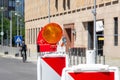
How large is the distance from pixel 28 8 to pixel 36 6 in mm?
8363

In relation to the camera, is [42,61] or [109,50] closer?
[42,61]

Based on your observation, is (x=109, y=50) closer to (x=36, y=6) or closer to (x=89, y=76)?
(x=36, y=6)

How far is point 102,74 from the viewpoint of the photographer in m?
6.25

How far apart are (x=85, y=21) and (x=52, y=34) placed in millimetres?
51562

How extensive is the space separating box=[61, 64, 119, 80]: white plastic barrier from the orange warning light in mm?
3023

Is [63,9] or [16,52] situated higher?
[63,9]

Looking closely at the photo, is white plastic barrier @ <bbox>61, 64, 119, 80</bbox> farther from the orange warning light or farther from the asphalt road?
the asphalt road

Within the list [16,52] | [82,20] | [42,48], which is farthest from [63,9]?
[42,48]

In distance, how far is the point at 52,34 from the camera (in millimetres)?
9438

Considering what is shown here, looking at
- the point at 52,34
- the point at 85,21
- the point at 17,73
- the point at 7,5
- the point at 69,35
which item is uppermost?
the point at 7,5

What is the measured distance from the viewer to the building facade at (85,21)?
51566 millimetres

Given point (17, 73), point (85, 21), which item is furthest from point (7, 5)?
point (17, 73)

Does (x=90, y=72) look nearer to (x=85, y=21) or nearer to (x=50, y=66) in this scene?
(x=50, y=66)

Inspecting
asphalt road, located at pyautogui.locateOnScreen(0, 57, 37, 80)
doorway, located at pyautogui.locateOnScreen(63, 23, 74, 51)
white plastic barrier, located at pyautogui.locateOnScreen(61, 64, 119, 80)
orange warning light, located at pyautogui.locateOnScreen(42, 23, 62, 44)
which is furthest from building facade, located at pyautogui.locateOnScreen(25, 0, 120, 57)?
white plastic barrier, located at pyautogui.locateOnScreen(61, 64, 119, 80)
